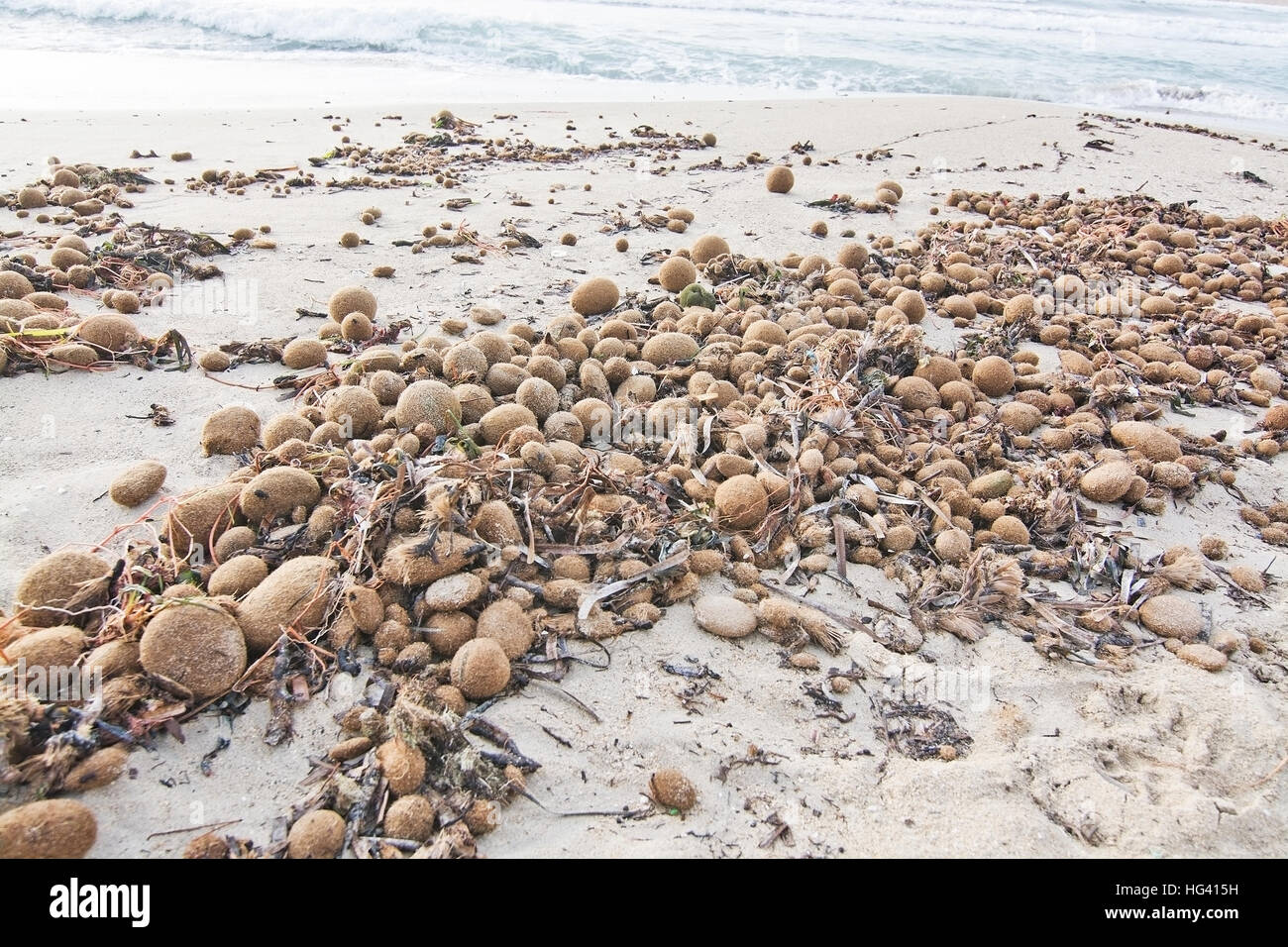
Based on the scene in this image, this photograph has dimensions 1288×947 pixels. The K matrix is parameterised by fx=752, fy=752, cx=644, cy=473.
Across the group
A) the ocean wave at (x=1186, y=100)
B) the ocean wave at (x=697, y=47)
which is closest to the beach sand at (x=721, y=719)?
the ocean wave at (x=697, y=47)

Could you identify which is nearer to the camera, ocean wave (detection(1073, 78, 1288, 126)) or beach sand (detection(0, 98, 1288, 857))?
beach sand (detection(0, 98, 1288, 857))

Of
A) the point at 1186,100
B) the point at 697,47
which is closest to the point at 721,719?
the point at 697,47

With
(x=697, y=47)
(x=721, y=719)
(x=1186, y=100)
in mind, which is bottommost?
(x=721, y=719)

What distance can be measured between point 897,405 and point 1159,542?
1293 millimetres

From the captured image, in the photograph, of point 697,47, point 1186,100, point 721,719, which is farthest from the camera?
point 697,47

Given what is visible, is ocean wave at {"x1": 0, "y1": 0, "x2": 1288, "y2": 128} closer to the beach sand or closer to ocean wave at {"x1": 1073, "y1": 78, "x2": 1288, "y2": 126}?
ocean wave at {"x1": 1073, "y1": 78, "x2": 1288, "y2": 126}

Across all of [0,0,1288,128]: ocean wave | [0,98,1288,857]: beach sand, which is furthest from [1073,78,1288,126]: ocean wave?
[0,98,1288,857]: beach sand

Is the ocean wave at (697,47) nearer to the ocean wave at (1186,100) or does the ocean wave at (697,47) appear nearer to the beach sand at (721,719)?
the ocean wave at (1186,100)

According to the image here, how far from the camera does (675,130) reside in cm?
920

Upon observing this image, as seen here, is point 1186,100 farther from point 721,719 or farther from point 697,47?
point 721,719

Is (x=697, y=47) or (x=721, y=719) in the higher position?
(x=697, y=47)

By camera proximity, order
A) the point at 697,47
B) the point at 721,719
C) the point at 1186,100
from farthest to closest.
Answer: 1. the point at 697,47
2. the point at 1186,100
3. the point at 721,719

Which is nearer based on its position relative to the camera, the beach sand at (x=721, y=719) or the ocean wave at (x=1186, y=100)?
the beach sand at (x=721, y=719)
